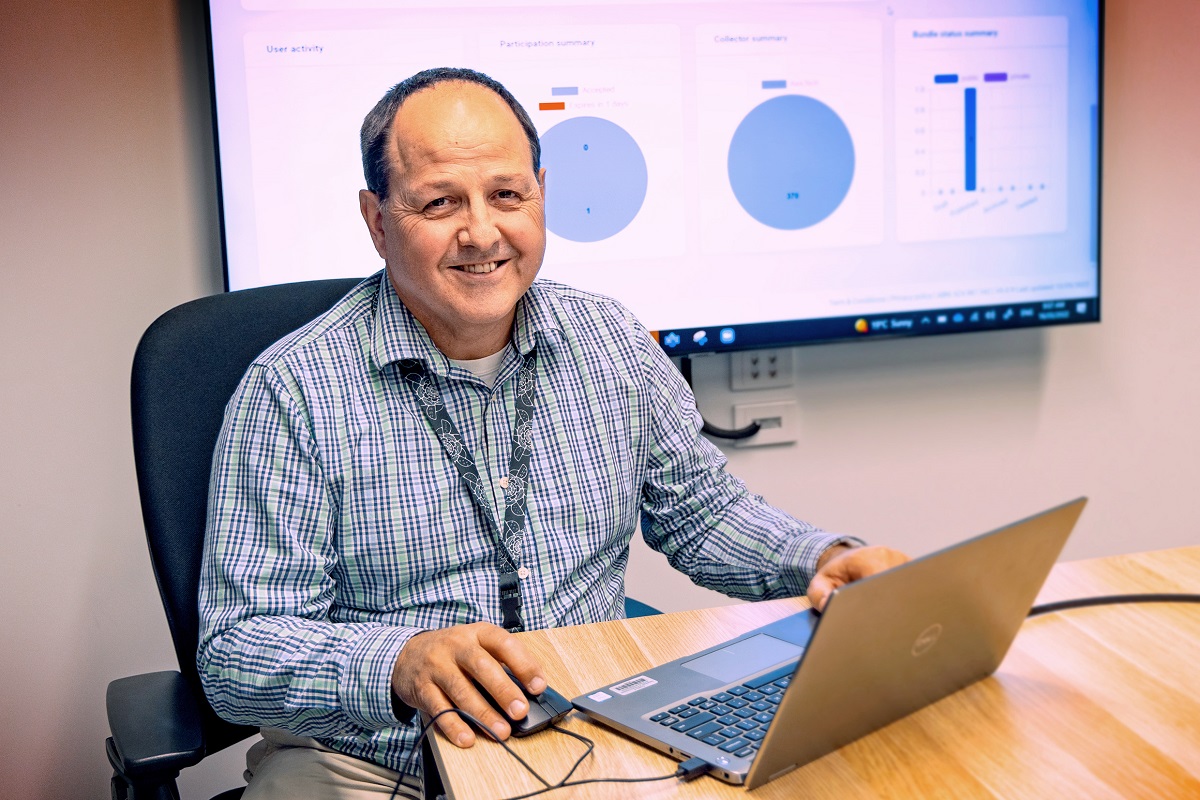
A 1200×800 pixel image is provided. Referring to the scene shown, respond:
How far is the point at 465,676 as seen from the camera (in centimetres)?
97

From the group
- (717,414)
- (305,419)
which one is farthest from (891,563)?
(717,414)

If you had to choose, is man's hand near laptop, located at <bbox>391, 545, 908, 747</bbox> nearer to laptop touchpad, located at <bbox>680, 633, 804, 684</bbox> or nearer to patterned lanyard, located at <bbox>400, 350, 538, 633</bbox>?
laptop touchpad, located at <bbox>680, 633, 804, 684</bbox>

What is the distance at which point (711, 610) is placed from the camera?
1.18 meters

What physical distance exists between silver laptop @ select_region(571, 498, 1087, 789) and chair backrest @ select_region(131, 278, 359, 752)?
0.59m

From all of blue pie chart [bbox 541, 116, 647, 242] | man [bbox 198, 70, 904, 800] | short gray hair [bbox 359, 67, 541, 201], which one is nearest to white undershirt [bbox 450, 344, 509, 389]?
man [bbox 198, 70, 904, 800]

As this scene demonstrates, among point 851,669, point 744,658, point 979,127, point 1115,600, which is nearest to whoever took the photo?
point 851,669

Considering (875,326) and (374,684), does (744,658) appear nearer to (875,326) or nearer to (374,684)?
(374,684)

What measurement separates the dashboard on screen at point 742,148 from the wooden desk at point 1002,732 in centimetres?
107

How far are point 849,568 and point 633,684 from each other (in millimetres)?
312

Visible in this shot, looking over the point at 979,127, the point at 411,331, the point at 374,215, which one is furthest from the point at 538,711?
the point at 979,127

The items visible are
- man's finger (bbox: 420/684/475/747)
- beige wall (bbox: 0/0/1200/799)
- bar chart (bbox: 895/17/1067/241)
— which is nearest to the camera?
man's finger (bbox: 420/684/475/747)

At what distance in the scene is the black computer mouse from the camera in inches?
36.0

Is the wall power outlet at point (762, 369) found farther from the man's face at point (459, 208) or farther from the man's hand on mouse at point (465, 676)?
the man's hand on mouse at point (465, 676)

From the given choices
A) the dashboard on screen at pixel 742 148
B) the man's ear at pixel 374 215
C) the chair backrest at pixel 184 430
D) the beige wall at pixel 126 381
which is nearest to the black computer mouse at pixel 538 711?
the chair backrest at pixel 184 430
